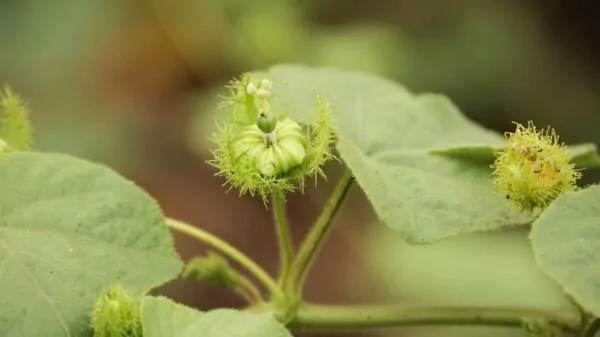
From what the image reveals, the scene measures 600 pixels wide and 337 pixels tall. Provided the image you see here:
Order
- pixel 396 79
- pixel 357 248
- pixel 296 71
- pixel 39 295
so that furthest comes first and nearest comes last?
pixel 357 248, pixel 396 79, pixel 296 71, pixel 39 295

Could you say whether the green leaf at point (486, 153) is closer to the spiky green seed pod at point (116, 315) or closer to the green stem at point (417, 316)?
the green stem at point (417, 316)

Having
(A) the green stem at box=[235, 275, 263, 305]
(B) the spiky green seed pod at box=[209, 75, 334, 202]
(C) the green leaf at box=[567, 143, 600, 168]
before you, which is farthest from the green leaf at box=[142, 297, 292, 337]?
(C) the green leaf at box=[567, 143, 600, 168]

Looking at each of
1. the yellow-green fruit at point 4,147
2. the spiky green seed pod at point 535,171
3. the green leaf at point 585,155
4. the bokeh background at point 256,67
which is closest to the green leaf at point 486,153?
the green leaf at point 585,155

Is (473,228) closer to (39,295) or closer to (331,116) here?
(331,116)

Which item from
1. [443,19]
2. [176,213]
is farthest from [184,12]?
[443,19]

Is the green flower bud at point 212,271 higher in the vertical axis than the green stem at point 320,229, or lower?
lower

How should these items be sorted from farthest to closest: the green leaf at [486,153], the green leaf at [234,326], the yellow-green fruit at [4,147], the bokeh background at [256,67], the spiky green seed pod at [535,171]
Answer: the bokeh background at [256,67] → the green leaf at [486,153] → the yellow-green fruit at [4,147] → the spiky green seed pod at [535,171] → the green leaf at [234,326]
